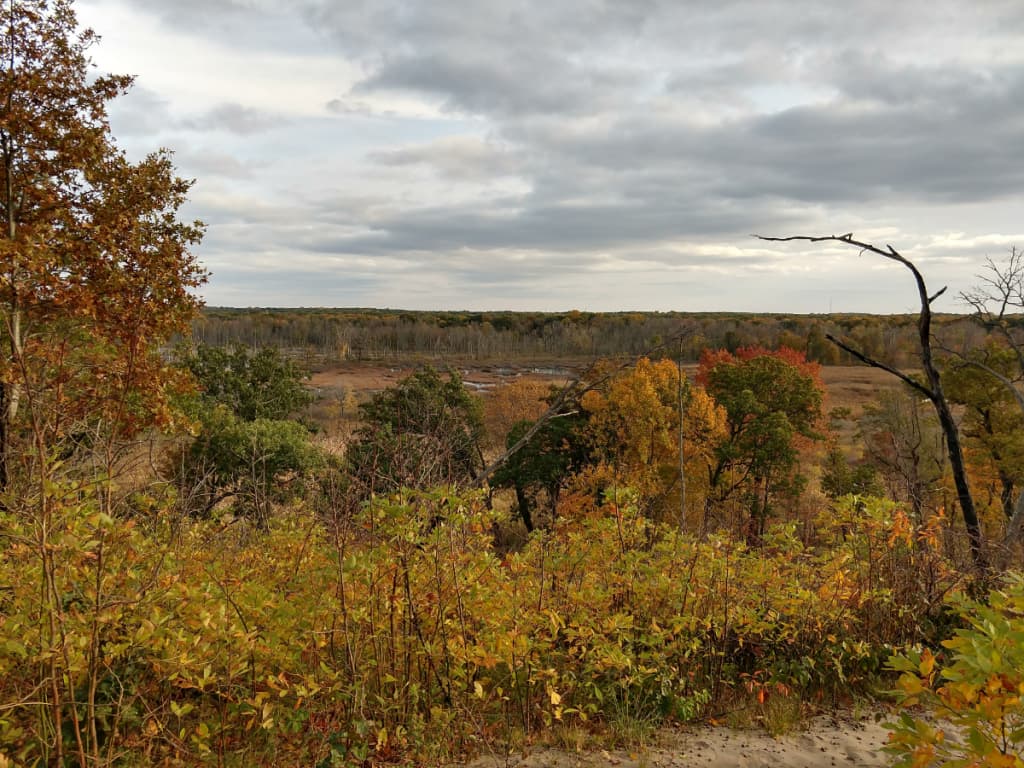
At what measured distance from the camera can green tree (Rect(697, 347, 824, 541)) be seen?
26.0 metres

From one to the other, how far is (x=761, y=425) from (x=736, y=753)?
23.0 m

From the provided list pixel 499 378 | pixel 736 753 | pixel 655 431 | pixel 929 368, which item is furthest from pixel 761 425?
pixel 499 378

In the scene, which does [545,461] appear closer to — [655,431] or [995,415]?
[655,431]

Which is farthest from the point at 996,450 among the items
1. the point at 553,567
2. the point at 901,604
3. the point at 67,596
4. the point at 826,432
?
the point at 67,596

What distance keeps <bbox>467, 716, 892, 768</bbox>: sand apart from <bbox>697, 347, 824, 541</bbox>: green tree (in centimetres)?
2051

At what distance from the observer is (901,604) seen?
6.39 m

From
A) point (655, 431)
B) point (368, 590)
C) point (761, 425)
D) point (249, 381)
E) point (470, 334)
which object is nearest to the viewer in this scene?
point (368, 590)

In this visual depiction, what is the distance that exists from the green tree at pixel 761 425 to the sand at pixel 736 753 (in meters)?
20.5

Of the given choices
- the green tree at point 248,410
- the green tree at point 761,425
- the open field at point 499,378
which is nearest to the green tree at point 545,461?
the green tree at point 761,425

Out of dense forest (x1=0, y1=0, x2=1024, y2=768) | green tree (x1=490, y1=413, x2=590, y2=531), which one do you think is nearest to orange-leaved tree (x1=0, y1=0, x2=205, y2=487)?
dense forest (x1=0, y1=0, x2=1024, y2=768)

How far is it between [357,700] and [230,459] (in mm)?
18342

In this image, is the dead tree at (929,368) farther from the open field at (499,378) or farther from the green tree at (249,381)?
the open field at (499,378)

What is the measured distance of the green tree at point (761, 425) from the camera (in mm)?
25969

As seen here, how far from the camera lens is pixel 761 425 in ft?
85.8
